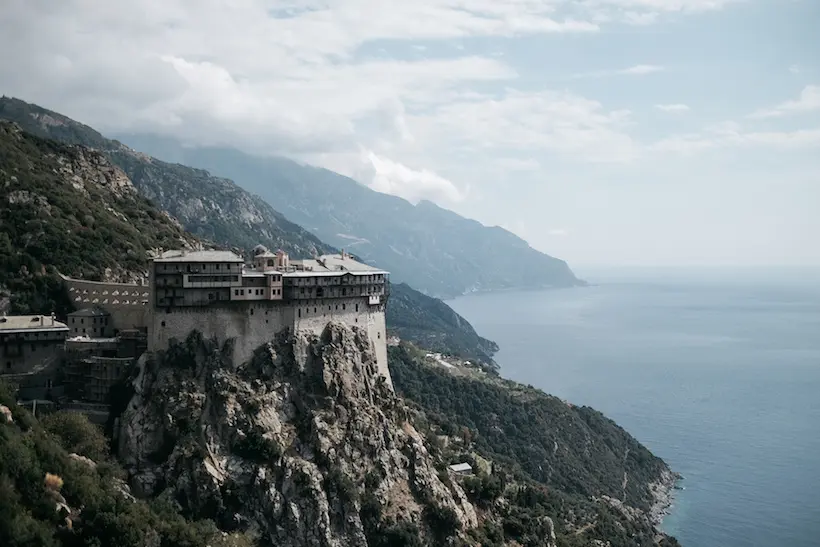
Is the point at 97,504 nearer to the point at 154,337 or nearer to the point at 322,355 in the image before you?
the point at 154,337

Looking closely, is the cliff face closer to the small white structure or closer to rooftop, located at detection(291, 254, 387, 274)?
rooftop, located at detection(291, 254, 387, 274)

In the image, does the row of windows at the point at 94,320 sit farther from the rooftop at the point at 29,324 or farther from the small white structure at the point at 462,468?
the small white structure at the point at 462,468

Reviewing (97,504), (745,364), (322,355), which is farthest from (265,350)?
(745,364)

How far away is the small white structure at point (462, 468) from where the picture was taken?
214 feet

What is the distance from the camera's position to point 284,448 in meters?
50.9

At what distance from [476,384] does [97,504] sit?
7562 centimetres

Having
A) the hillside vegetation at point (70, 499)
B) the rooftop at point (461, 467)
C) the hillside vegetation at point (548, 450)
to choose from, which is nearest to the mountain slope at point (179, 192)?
the hillside vegetation at point (548, 450)

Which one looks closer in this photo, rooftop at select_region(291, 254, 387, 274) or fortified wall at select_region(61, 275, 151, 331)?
fortified wall at select_region(61, 275, 151, 331)

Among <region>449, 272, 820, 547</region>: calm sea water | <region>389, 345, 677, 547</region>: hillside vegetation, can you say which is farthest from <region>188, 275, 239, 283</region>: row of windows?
<region>449, 272, 820, 547</region>: calm sea water

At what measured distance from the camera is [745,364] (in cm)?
17462

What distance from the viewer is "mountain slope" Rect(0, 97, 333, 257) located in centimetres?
15175

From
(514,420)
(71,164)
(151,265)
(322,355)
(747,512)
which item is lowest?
(747,512)

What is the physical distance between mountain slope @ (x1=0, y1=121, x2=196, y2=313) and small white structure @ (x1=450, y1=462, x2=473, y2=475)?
95.4 ft

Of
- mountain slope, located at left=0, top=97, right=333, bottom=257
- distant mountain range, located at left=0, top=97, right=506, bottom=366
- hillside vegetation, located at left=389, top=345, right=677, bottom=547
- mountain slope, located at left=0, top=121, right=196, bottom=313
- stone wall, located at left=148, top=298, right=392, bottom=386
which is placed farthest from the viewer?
mountain slope, located at left=0, top=97, right=333, bottom=257
